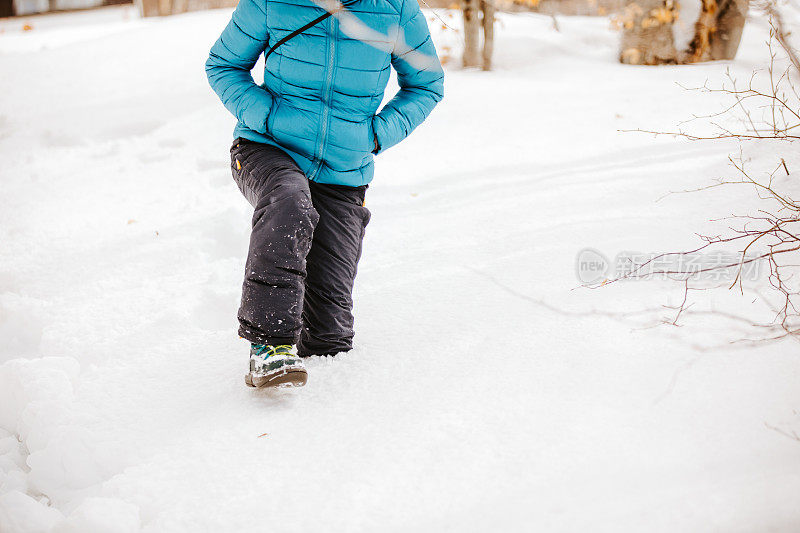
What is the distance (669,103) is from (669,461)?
12.9ft

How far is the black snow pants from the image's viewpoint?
5.81 ft

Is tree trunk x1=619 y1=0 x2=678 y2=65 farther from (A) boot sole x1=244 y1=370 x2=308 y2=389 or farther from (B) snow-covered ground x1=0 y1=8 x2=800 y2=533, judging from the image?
(A) boot sole x1=244 y1=370 x2=308 y2=389

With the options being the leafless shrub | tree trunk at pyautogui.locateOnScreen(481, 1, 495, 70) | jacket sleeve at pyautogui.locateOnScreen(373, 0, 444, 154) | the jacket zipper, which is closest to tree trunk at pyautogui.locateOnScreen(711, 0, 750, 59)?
tree trunk at pyautogui.locateOnScreen(481, 1, 495, 70)

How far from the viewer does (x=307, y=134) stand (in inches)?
77.5

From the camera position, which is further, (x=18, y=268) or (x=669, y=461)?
(x=18, y=268)

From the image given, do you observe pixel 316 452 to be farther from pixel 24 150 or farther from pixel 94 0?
pixel 94 0

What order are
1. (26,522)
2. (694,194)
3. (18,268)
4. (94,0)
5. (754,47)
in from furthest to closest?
(94,0), (754,47), (694,194), (18,268), (26,522)

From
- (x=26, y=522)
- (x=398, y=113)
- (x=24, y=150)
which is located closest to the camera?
(x=26, y=522)

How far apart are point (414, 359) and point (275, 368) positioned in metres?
0.54

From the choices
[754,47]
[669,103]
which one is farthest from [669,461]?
[754,47]

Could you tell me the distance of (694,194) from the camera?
10.3 ft

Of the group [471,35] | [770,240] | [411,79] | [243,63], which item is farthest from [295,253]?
[471,35]

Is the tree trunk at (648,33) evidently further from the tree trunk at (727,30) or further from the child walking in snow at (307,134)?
the child walking in snow at (307,134)

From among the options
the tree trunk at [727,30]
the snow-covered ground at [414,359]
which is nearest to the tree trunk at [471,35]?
the snow-covered ground at [414,359]
